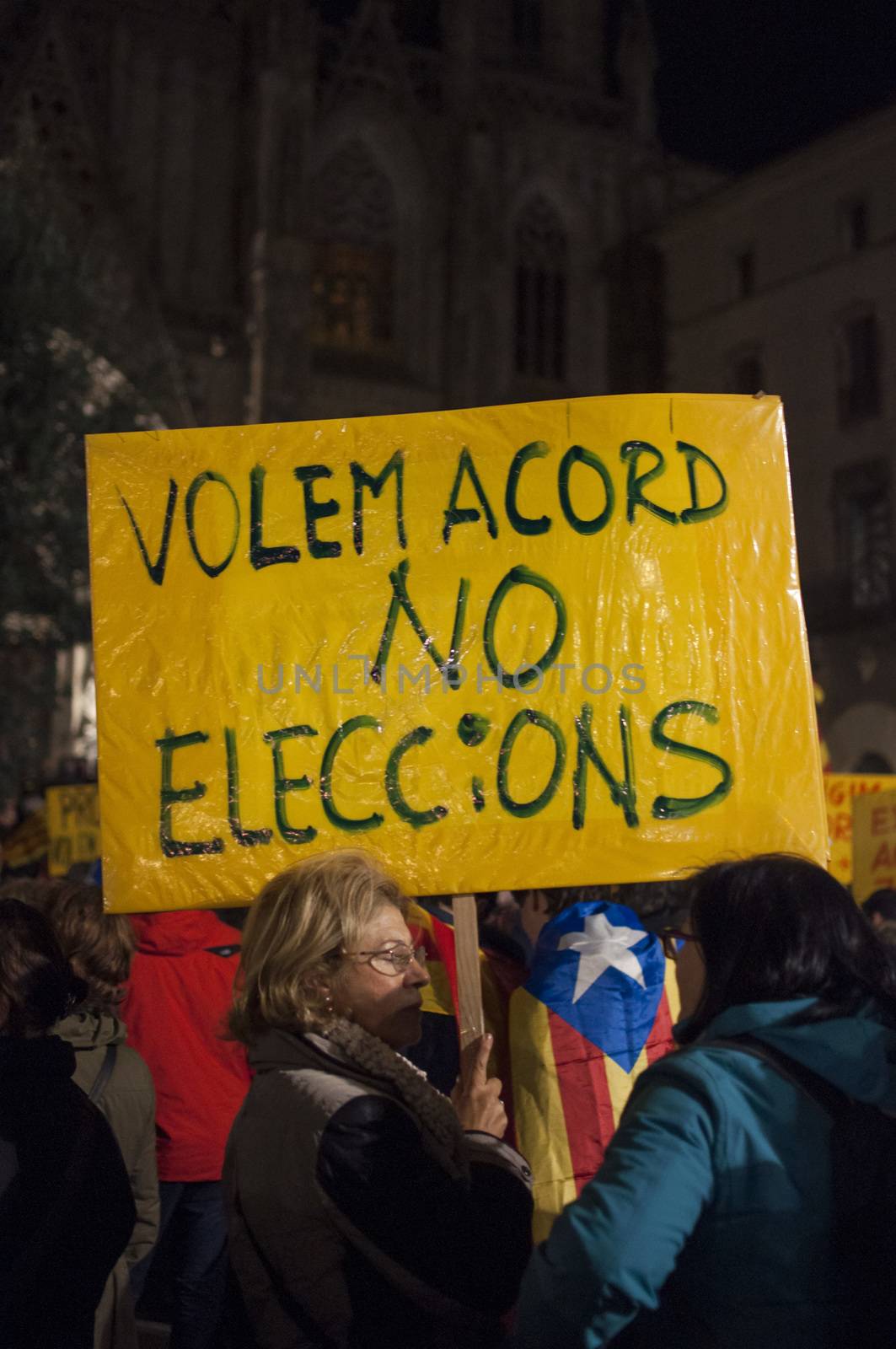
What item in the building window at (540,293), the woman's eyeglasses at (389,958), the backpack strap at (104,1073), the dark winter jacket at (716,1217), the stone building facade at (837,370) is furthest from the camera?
the building window at (540,293)

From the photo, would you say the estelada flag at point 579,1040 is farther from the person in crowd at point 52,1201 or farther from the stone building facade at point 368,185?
the stone building facade at point 368,185

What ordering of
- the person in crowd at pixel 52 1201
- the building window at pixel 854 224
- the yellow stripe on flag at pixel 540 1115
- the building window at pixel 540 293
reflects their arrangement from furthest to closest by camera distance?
the building window at pixel 540 293 → the building window at pixel 854 224 → the yellow stripe on flag at pixel 540 1115 → the person in crowd at pixel 52 1201

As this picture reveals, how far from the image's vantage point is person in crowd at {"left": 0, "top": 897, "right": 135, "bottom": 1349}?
2.17 m

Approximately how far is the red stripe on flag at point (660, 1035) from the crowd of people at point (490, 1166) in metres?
0.66

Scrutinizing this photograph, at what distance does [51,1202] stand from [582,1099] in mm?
937

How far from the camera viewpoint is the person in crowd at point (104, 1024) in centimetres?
318

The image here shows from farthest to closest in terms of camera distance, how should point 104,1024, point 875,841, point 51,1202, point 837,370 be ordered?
point 837,370 < point 875,841 < point 104,1024 < point 51,1202

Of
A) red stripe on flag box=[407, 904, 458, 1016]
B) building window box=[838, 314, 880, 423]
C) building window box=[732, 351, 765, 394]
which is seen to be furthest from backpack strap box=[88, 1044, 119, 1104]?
A: building window box=[732, 351, 765, 394]

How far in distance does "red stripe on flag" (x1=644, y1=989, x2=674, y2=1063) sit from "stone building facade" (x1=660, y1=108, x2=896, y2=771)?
20600 millimetres

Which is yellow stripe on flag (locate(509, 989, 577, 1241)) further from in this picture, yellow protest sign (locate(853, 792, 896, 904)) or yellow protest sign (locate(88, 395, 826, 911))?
yellow protest sign (locate(853, 792, 896, 904))

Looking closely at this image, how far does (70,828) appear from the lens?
8.87 m

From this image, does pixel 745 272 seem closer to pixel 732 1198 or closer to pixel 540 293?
pixel 540 293

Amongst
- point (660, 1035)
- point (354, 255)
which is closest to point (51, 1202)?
point (660, 1035)

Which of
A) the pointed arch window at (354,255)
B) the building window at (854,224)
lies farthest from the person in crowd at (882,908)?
the pointed arch window at (354,255)
